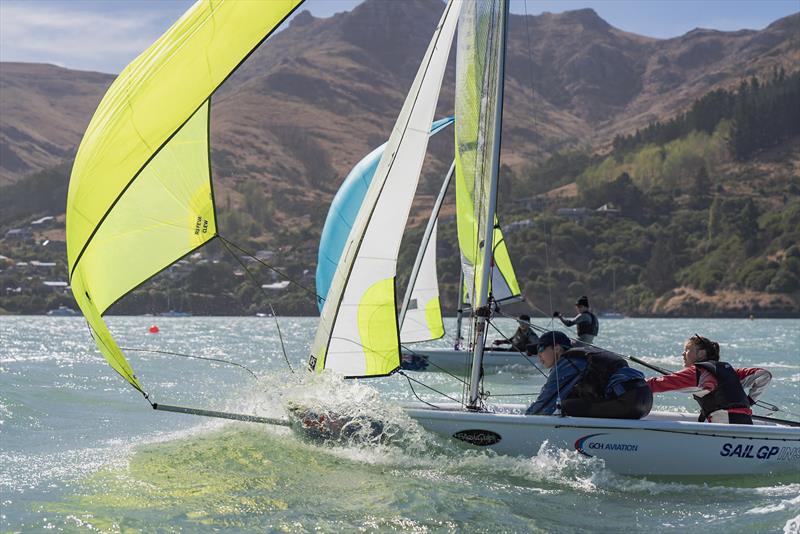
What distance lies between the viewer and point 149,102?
748 cm

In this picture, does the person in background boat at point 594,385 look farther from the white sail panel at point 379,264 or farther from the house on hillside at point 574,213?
the house on hillside at point 574,213

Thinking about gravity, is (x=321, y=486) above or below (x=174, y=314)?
above

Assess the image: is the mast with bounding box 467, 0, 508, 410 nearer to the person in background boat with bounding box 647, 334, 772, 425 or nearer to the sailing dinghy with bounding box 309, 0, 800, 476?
the sailing dinghy with bounding box 309, 0, 800, 476

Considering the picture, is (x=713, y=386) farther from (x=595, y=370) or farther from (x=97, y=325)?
(x=97, y=325)

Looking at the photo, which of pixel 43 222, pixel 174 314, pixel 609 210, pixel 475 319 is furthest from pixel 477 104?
pixel 43 222

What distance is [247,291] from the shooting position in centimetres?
11312

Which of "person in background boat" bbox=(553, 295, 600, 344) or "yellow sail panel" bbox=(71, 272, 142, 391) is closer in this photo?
"yellow sail panel" bbox=(71, 272, 142, 391)

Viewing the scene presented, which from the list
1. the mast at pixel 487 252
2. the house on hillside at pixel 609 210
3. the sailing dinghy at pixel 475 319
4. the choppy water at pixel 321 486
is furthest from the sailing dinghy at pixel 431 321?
the house on hillside at pixel 609 210

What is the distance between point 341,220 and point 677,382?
799cm

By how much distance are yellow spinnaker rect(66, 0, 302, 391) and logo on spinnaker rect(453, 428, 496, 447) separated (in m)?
2.89

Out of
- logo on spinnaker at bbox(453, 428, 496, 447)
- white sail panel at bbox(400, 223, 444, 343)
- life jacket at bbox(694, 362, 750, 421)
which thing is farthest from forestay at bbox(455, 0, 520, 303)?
white sail panel at bbox(400, 223, 444, 343)

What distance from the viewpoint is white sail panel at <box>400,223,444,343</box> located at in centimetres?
1983

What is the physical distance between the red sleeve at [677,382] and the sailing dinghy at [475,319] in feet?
1.00

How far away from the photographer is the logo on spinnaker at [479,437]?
28.6 ft
